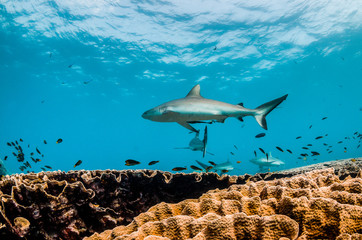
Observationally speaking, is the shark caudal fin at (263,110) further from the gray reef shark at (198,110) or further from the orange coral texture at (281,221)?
the orange coral texture at (281,221)

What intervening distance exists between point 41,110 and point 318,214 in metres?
65.3

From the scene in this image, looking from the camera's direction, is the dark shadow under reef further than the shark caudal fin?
No

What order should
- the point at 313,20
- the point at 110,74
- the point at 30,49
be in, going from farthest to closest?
the point at 110,74 → the point at 30,49 → the point at 313,20

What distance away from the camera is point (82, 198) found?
127 inches

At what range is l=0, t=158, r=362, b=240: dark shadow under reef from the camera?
2764 mm

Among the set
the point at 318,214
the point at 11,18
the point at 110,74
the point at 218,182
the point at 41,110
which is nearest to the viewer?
the point at 318,214

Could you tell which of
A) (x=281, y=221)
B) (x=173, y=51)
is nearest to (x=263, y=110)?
(x=281, y=221)

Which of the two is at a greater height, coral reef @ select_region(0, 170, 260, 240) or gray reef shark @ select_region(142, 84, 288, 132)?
gray reef shark @ select_region(142, 84, 288, 132)

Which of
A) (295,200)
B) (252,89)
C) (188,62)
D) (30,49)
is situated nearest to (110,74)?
(30,49)

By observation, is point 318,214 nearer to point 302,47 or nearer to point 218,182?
point 218,182

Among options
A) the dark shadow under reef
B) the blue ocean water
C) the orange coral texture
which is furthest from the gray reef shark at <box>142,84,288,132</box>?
the blue ocean water

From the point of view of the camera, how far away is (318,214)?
141cm

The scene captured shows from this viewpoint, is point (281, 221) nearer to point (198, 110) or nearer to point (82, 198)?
point (82, 198)

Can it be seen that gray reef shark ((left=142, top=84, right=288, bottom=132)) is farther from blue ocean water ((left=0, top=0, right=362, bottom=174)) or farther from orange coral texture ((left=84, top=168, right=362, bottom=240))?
blue ocean water ((left=0, top=0, right=362, bottom=174))
